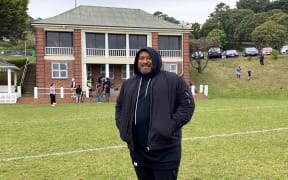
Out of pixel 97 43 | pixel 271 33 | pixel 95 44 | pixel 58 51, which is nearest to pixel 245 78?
pixel 97 43

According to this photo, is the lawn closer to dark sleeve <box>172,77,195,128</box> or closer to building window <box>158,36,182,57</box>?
dark sleeve <box>172,77,195,128</box>

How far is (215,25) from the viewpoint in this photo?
77.6 m

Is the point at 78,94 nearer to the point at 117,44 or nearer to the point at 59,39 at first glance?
the point at 59,39

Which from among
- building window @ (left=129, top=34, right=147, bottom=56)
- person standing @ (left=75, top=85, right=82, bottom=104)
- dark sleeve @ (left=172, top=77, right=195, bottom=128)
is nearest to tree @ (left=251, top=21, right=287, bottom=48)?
building window @ (left=129, top=34, right=147, bottom=56)

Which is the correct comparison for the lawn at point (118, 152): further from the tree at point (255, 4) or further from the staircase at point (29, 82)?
the tree at point (255, 4)

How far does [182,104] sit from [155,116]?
31 centimetres

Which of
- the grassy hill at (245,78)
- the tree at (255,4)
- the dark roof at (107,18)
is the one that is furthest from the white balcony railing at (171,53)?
the tree at (255,4)

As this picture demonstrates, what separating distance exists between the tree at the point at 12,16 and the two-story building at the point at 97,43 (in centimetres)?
386

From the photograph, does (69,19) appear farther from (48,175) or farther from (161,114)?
(161,114)

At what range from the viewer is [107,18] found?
35625mm

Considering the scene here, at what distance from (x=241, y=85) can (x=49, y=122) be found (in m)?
24.7

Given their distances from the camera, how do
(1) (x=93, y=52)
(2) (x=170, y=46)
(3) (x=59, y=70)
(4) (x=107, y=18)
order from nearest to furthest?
(3) (x=59, y=70) < (1) (x=93, y=52) < (4) (x=107, y=18) < (2) (x=170, y=46)

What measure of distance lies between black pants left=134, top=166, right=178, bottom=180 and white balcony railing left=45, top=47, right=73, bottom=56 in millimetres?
30352

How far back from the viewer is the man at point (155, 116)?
3.45 meters
